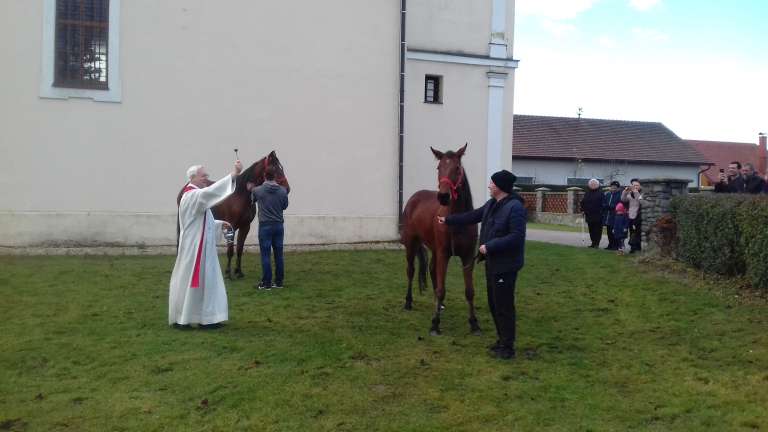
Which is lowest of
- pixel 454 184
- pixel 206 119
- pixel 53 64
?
pixel 454 184

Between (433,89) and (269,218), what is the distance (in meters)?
9.78

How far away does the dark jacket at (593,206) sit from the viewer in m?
16.2

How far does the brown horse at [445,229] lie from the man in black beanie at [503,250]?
25.7 inches

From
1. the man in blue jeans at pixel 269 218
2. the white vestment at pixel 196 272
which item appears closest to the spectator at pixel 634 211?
the man in blue jeans at pixel 269 218

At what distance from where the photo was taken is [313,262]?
1377 centimetres

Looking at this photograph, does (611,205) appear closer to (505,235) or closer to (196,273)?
(505,235)

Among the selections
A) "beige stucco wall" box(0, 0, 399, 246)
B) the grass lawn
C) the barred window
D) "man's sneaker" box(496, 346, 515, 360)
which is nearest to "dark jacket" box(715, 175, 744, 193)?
the grass lawn

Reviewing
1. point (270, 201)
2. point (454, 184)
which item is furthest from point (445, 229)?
point (270, 201)

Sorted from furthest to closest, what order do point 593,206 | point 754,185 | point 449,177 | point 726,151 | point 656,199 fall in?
point 726,151, point 593,206, point 656,199, point 754,185, point 449,177

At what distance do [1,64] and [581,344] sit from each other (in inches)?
543

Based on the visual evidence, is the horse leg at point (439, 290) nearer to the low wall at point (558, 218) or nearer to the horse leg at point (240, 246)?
the horse leg at point (240, 246)

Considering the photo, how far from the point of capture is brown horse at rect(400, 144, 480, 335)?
733cm

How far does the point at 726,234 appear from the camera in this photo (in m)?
10.3

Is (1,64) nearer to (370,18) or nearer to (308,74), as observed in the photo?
(308,74)
